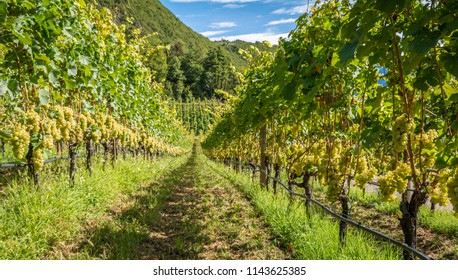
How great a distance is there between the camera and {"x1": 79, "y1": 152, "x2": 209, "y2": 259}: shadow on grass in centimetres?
408

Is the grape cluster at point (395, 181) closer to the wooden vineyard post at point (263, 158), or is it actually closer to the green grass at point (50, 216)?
the green grass at point (50, 216)

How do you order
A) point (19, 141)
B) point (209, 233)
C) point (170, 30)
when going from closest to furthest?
point (19, 141) < point (209, 233) < point (170, 30)

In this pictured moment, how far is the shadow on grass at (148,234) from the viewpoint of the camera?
4.08 meters

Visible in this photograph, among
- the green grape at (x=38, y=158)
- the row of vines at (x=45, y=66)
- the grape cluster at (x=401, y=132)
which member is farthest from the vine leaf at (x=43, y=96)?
the grape cluster at (x=401, y=132)

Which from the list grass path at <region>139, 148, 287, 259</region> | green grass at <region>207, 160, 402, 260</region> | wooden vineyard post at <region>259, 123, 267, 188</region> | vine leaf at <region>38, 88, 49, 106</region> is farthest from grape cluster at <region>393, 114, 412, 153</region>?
wooden vineyard post at <region>259, 123, 267, 188</region>

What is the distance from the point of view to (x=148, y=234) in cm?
498

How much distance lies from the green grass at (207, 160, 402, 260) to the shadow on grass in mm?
1264

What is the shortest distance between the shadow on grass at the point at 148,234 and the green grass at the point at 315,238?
4.15ft

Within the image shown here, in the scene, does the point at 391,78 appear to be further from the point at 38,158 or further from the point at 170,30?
the point at 170,30

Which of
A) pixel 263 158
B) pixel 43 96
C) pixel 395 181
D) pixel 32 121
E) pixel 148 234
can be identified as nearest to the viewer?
pixel 395 181

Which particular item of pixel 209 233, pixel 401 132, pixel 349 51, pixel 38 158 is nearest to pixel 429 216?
pixel 209 233

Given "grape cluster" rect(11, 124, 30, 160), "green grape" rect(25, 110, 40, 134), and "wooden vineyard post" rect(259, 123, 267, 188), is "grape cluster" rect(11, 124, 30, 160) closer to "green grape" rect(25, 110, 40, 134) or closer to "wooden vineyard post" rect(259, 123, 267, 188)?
"green grape" rect(25, 110, 40, 134)

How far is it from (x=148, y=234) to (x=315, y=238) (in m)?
2.60
